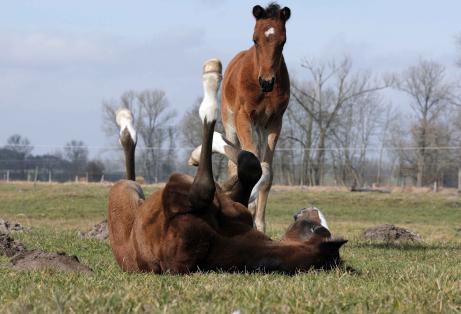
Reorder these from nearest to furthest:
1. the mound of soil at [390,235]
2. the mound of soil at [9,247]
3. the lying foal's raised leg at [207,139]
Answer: the lying foal's raised leg at [207,139], the mound of soil at [9,247], the mound of soil at [390,235]

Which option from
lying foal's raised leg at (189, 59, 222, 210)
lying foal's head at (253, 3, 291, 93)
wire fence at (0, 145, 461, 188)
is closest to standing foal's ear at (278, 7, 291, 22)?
lying foal's head at (253, 3, 291, 93)

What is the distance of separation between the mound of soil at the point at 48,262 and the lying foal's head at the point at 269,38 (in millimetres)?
3850

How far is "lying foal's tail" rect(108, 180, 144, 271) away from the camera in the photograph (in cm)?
556

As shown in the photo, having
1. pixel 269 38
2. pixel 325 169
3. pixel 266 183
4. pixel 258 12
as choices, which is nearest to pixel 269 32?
pixel 269 38

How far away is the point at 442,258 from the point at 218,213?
13.0ft

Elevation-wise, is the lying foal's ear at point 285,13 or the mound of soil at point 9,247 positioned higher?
the lying foal's ear at point 285,13

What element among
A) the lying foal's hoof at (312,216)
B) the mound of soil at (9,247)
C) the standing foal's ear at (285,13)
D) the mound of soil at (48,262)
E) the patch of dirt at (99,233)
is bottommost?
the patch of dirt at (99,233)

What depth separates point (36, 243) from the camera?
31.9 ft

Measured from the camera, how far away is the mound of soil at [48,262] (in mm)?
5629

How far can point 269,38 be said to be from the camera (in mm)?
9203

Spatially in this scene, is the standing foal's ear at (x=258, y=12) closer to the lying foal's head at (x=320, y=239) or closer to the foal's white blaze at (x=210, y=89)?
the foal's white blaze at (x=210, y=89)

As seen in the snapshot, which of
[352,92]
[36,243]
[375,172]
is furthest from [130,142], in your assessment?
[352,92]

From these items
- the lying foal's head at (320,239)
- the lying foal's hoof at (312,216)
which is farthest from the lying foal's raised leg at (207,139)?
the lying foal's hoof at (312,216)

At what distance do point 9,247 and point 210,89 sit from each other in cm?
361
